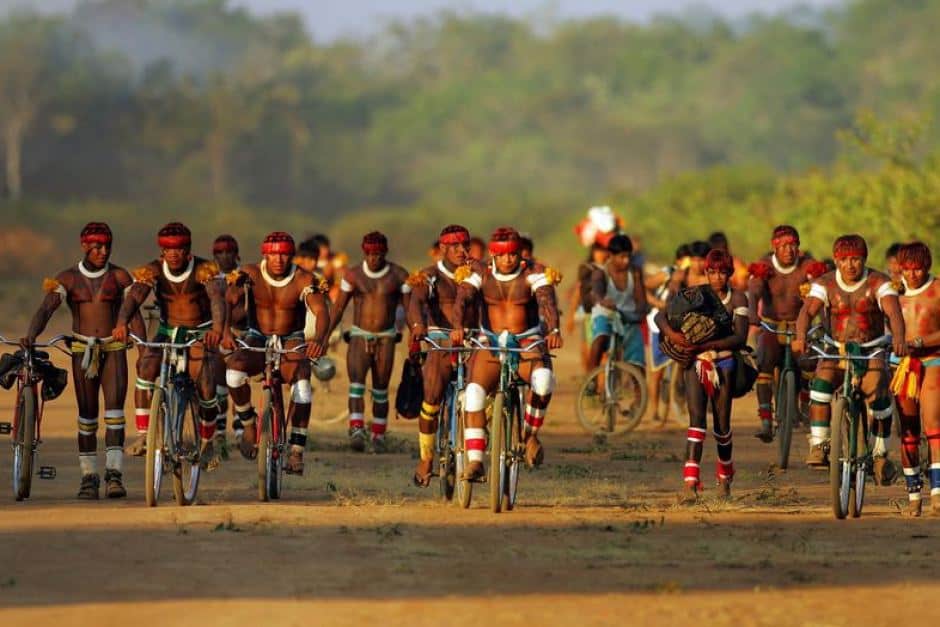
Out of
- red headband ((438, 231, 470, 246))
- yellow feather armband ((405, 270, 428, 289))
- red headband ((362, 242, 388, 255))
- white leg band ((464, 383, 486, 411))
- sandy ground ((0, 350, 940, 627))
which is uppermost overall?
red headband ((362, 242, 388, 255))

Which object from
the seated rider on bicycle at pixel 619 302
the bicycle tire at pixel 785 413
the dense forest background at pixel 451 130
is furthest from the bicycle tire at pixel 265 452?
the dense forest background at pixel 451 130

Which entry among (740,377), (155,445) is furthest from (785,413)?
(155,445)

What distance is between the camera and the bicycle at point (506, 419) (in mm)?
14961

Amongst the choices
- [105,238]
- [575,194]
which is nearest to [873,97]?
[575,194]

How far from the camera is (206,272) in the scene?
16.5 metres

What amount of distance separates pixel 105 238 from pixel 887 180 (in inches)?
997

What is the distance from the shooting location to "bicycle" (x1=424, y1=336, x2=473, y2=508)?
51.3 ft

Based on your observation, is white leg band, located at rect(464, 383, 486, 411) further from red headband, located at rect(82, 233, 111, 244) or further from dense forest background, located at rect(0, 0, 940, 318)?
dense forest background, located at rect(0, 0, 940, 318)

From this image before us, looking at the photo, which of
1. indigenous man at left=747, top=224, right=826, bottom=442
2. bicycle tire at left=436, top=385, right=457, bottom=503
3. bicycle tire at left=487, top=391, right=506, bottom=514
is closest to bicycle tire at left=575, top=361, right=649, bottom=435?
indigenous man at left=747, top=224, right=826, bottom=442

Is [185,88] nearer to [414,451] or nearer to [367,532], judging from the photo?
[414,451]

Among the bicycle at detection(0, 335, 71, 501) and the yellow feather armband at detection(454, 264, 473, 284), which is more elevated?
the yellow feather armband at detection(454, 264, 473, 284)

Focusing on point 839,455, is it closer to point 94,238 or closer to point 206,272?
point 206,272

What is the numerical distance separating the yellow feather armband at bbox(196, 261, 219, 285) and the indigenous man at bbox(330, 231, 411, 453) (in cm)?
410

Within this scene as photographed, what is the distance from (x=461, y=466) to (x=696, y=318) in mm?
2106
